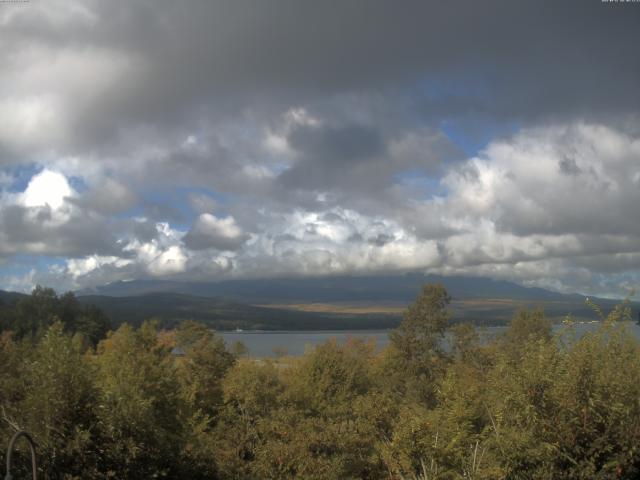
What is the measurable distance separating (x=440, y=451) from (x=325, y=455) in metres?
4.89

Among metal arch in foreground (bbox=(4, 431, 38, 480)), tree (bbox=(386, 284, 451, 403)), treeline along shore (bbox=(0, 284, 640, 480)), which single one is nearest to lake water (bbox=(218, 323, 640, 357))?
treeline along shore (bbox=(0, 284, 640, 480))

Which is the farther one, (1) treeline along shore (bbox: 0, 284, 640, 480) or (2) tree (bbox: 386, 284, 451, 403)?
(2) tree (bbox: 386, 284, 451, 403)

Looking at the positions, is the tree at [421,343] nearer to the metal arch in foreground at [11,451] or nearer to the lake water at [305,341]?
the lake water at [305,341]

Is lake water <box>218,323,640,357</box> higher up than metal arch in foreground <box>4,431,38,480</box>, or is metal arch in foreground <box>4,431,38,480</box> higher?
metal arch in foreground <box>4,431,38,480</box>

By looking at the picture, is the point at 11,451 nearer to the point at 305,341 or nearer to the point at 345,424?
the point at 345,424

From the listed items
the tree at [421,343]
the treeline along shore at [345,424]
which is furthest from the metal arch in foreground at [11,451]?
the tree at [421,343]

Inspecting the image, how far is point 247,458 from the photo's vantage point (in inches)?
946

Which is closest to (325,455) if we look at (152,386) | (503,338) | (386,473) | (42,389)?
(386,473)

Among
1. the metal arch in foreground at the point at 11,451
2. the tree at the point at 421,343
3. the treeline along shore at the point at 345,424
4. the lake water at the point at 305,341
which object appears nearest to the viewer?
the metal arch in foreground at the point at 11,451

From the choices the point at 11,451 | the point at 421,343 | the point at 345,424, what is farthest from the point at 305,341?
the point at 11,451

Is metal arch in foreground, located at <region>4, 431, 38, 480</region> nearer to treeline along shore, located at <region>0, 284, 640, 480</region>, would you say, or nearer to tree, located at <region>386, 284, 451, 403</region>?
treeline along shore, located at <region>0, 284, 640, 480</region>

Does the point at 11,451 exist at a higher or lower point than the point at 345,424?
higher

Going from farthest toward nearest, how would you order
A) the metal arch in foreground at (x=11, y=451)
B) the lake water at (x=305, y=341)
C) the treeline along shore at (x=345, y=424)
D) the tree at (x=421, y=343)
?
the tree at (x=421, y=343) → the lake water at (x=305, y=341) → the treeline along shore at (x=345, y=424) → the metal arch in foreground at (x=11, y=451)

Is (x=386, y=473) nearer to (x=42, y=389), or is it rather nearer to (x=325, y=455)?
(x=325, y=455)
